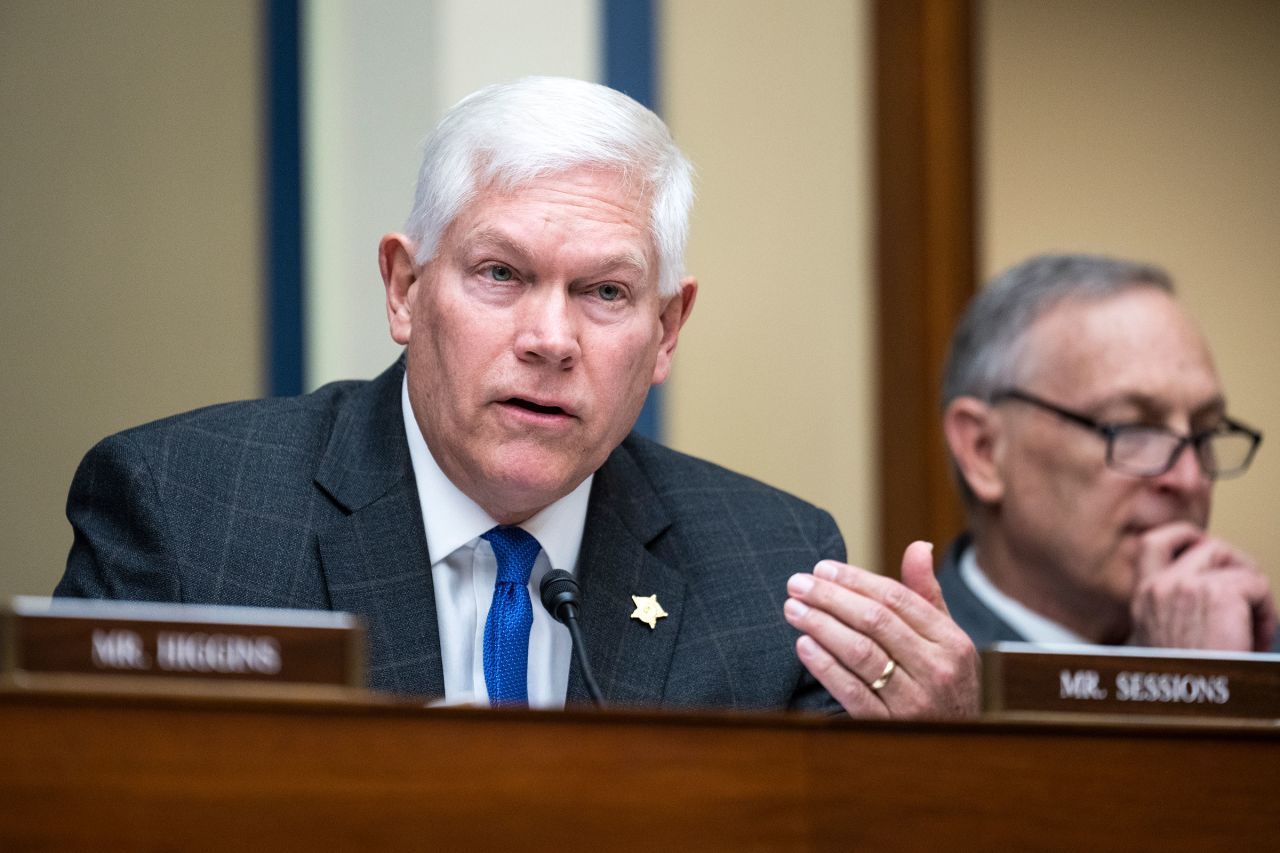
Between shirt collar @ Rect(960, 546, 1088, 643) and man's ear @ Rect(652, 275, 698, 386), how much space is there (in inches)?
36.9

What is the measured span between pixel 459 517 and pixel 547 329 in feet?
1.02

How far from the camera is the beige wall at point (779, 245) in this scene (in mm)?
3477

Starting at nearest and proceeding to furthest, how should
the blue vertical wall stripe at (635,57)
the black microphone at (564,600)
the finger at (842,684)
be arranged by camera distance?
the black microphone at (564,600)
the finger at (842,684)
the blue vertical wall stripe at (635,57)

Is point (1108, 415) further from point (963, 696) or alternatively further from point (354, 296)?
point (354, 296)

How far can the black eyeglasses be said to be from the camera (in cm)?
284

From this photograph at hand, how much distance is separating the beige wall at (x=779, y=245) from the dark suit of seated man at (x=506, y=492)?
1.24 metres

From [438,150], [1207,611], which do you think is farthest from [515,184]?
[1207,611]

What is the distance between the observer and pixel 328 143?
3.28 m

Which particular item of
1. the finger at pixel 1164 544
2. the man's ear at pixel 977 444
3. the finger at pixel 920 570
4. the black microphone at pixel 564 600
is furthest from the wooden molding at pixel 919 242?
the black microphone at pixel 564 600

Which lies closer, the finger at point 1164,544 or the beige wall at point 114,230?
the finger at point 1164,544

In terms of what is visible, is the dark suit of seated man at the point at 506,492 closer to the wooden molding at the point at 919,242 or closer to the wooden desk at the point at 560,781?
the wooden desk at the point at 560,781

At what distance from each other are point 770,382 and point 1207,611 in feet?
3.69

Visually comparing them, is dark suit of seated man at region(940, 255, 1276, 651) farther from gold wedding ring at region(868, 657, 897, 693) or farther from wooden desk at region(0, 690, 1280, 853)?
wooden desk at region(0, 690, 1280, 853)

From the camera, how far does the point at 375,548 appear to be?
2027 millimetres
